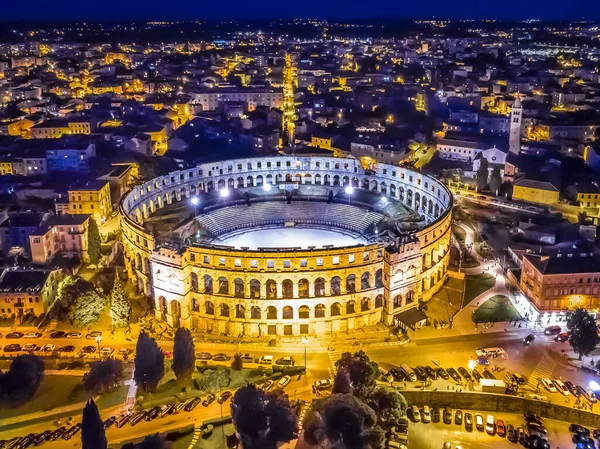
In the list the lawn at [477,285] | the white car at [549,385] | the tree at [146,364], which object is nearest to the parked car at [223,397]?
the tree at [146,364]


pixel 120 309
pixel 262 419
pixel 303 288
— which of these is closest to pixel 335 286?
pixel 303 288

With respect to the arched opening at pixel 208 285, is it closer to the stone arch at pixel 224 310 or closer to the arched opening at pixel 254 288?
the stone arch at pixel 224 310

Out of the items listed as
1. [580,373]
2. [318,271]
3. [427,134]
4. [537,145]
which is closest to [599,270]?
[580,373]

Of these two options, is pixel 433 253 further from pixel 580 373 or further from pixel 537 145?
pixel 537 145

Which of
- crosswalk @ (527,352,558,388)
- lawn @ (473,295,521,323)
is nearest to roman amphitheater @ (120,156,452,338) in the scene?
lawn @ (473,295,521,323)

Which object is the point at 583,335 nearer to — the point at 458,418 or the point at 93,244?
the point at 458,418

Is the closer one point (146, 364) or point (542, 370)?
point (146, 364)
